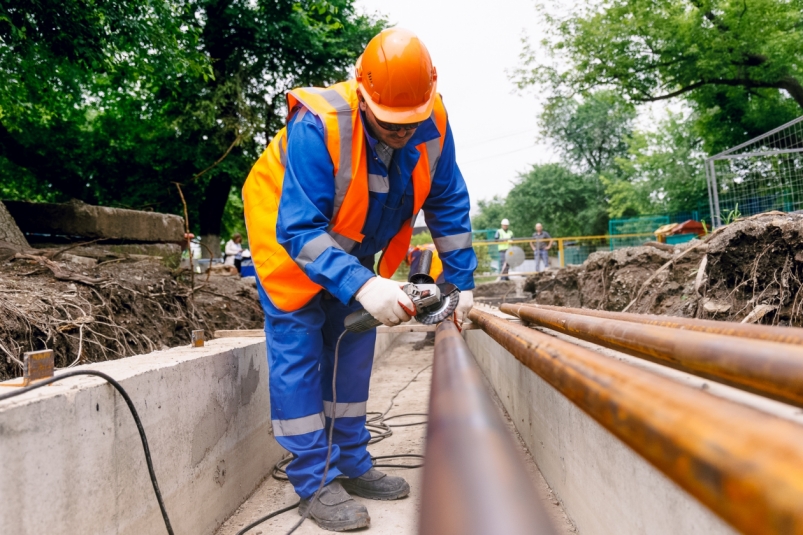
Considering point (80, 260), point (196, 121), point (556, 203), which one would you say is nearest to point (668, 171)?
point (556, 203)

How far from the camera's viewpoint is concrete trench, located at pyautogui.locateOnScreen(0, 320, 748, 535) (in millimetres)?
1454

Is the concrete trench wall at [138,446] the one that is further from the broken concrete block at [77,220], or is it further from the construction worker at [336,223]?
the broken concrete block at [77,220]

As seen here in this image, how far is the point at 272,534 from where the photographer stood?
247 cm

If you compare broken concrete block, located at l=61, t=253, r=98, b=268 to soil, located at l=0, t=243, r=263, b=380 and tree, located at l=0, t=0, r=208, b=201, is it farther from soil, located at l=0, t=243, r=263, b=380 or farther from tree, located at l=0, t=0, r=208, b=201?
tree, located at l=0, t=0, r=208, b=201

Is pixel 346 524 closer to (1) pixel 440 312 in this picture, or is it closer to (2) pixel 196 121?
(1) pixel 440 312

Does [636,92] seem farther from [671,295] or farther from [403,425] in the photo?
[403,425]

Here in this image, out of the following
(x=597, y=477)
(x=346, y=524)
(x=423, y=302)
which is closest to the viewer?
(x=597, y=477)

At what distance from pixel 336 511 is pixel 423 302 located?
0.99m

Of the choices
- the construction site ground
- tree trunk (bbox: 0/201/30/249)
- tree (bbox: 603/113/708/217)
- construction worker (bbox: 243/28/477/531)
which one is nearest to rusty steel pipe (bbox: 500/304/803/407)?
the construction site ground

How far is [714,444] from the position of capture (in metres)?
0.62

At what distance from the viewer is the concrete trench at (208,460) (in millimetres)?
1454

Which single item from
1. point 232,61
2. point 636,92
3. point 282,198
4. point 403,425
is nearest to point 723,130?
point 636,92

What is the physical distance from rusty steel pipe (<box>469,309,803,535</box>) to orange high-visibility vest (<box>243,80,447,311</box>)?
1565 millimetres

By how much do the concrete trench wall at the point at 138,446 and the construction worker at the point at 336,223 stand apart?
1.08ft
